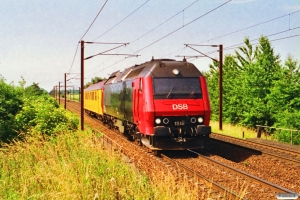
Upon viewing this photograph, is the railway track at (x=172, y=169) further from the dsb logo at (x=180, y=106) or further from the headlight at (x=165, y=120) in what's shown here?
the dsb logo at (x=180, y=106)

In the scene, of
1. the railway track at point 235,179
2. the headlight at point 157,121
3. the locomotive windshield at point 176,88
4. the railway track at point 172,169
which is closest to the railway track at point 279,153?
the railway track at point 235,179

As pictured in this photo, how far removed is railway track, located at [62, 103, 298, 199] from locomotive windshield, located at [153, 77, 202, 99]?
2110 mm

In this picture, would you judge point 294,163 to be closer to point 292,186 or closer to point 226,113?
point 292,186

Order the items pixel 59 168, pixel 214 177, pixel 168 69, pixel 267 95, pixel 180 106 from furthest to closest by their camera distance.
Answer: pixel 267 95 → pixel 168 69 → pixel 180 106 → pixel 214 177 → pixel 59 168

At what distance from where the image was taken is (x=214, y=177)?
33.4 feet

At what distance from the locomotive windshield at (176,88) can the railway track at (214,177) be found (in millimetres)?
2110

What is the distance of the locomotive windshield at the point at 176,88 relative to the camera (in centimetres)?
1352

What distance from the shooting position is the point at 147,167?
11.3 m

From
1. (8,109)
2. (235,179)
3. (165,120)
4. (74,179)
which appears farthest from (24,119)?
(74,179)

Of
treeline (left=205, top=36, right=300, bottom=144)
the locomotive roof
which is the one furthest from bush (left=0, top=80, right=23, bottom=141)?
treeline (left=205, top=36, right=300, bottom=144)

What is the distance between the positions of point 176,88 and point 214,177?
14.2 ft

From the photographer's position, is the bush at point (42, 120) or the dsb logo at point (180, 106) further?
the bush at point (42, 120)

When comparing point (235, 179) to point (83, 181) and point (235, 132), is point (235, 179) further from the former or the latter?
point (235, 132)

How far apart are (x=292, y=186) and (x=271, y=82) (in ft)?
88.1
